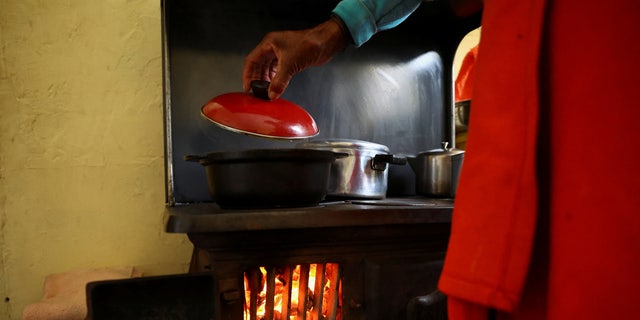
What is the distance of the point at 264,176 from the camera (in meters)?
0.82

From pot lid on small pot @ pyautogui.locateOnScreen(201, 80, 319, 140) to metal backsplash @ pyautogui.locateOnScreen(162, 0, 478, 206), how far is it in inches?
13.5

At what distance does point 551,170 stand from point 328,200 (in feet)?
2.36

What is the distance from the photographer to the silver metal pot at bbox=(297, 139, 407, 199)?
1127 millimetres

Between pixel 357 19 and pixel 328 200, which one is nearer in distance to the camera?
pixel 357 19

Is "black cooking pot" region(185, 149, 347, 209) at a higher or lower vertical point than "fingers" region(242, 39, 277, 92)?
lower

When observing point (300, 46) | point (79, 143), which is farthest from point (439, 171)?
point (79, 143)

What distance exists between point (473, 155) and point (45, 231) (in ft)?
4.69

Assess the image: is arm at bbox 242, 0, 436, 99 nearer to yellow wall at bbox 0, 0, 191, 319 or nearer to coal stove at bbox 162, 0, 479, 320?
coal stove at bbox 162, 0, 479, 320

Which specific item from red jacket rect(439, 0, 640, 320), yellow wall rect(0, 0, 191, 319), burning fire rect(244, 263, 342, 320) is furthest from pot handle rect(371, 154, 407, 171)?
yellow wall rect(0, 0, 191, 319)

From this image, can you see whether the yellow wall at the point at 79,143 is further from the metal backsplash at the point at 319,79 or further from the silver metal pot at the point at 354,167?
the silver metal pot at the point at 354,167

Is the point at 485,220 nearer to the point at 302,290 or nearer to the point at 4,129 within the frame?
the point at 302,290

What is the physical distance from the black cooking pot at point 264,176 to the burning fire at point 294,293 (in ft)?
0.52

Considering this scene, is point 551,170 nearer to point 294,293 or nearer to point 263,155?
point 263,155

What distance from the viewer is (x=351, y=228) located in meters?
0.86
